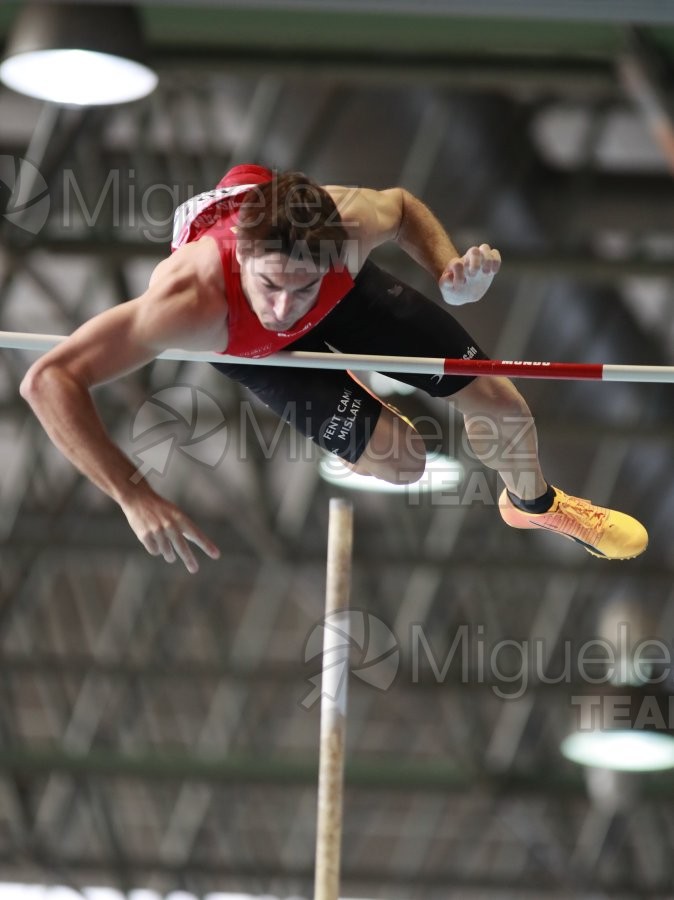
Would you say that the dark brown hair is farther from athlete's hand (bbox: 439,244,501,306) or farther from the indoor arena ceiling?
the indoor arena ceiling

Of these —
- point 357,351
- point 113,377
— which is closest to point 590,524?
point 357,351

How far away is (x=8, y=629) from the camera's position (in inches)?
880

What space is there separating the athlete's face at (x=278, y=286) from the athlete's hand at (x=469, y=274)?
1.53 feet

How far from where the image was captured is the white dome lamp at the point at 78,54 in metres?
6.57

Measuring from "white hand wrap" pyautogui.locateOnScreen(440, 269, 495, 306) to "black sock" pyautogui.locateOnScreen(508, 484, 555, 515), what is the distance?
1205 mm

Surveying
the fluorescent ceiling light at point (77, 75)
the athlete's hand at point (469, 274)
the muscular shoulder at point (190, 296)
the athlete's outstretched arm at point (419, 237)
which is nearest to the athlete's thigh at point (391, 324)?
the athlete's outstretched arm at point (419, 237)

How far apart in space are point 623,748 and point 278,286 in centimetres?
807

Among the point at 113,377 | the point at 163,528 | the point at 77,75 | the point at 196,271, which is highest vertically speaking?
the point at 77,75

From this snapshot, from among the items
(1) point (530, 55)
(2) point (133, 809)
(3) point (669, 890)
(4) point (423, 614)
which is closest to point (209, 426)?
(4) point (423, 614)

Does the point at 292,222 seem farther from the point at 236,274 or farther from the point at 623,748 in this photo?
the point at 623,748

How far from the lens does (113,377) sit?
5090mm

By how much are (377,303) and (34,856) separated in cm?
1650

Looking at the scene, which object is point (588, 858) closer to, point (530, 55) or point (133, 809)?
point (133, 809)

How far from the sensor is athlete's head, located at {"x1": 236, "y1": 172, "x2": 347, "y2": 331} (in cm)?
511
